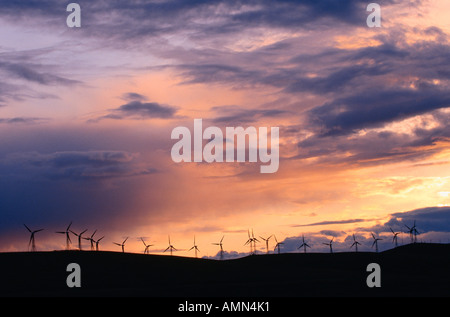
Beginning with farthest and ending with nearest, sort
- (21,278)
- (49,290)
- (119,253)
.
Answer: (119,253) < (21,278) < (49,290)

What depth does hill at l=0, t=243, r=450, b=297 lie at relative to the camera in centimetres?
11488

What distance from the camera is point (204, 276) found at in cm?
15000

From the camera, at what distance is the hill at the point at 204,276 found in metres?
115

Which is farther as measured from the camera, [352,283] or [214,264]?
[214,264]

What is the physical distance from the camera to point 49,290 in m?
121

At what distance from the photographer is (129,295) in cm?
10750
